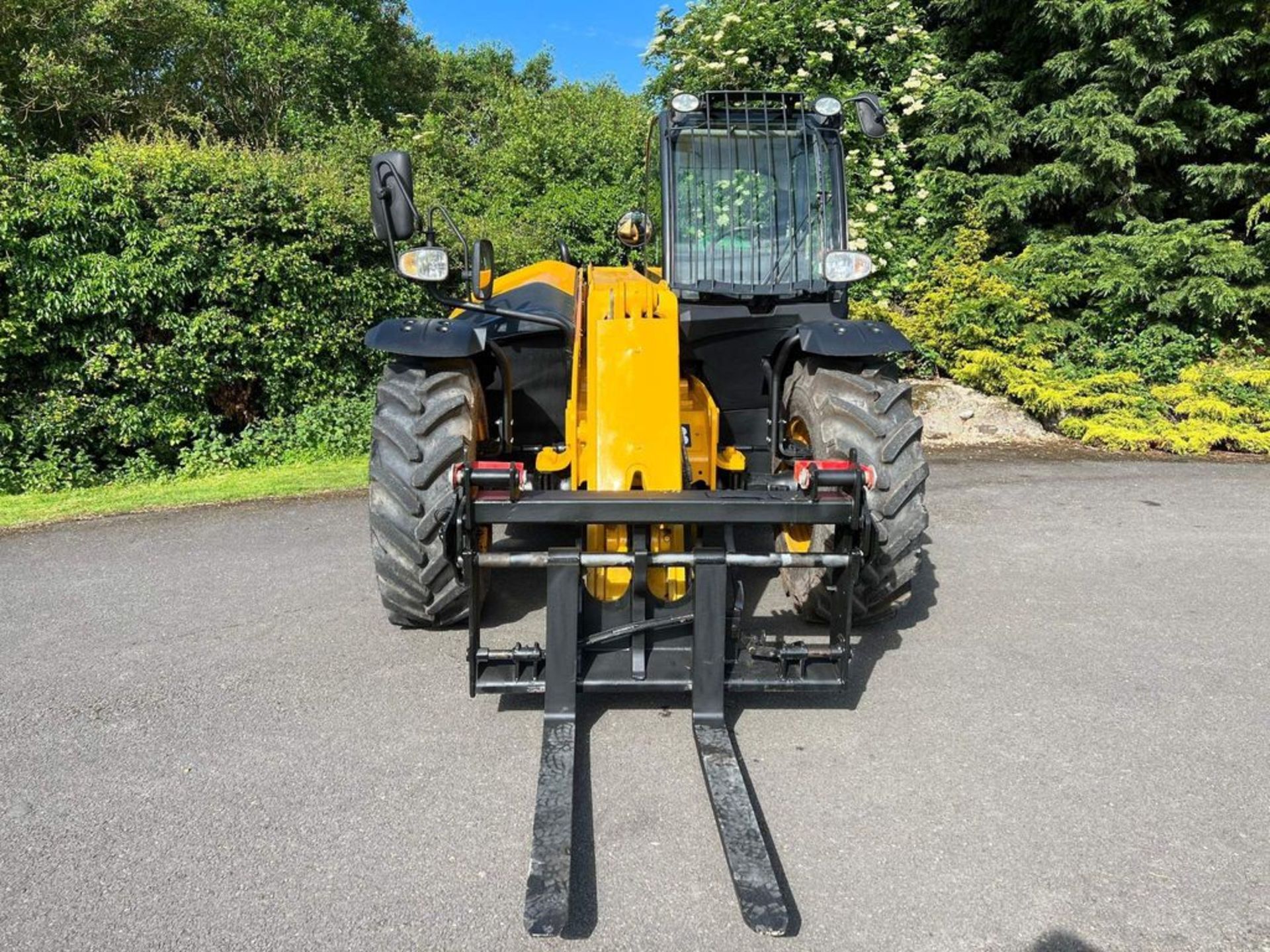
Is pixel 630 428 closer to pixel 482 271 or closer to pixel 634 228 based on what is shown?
pixel 482 271

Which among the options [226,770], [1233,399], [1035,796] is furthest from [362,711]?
[1233,399]

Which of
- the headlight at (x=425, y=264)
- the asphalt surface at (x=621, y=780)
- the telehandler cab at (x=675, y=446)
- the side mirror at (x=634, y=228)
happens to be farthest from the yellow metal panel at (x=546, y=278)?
the asphalt surface at (x=621, y=780)

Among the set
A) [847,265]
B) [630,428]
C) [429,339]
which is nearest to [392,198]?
[429,339]

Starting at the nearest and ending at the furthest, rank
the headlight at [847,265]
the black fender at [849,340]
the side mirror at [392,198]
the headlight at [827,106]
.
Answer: the side mirror at [392,198] → the black fender at [849,340] → the headlight at [847,265] → the headlight at [827,106]

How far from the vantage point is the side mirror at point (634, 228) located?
5.06m

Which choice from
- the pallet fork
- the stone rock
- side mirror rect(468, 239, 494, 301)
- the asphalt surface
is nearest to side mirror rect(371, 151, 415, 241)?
side mirror rect(468, 239, 494, 301)

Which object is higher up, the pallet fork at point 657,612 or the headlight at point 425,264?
the headlight at point 425,264

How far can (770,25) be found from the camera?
12750 millimetres

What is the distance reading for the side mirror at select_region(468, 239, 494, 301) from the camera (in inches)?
166

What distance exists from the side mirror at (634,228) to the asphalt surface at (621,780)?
6.79 feet

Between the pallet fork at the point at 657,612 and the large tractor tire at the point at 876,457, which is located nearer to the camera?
the pallet fork at the point at 657,612

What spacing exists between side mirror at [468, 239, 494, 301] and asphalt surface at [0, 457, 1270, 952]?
1672 mm

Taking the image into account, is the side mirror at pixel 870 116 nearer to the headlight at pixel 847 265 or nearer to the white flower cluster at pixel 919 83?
the headlight at pixel 847 265

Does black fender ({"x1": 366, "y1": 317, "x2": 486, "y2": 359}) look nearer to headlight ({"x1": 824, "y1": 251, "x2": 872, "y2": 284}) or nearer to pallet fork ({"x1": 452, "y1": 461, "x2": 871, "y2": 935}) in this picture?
pallet fork ({"x1": 452, "y1": 461, "x2": 871, "y2": 935})
